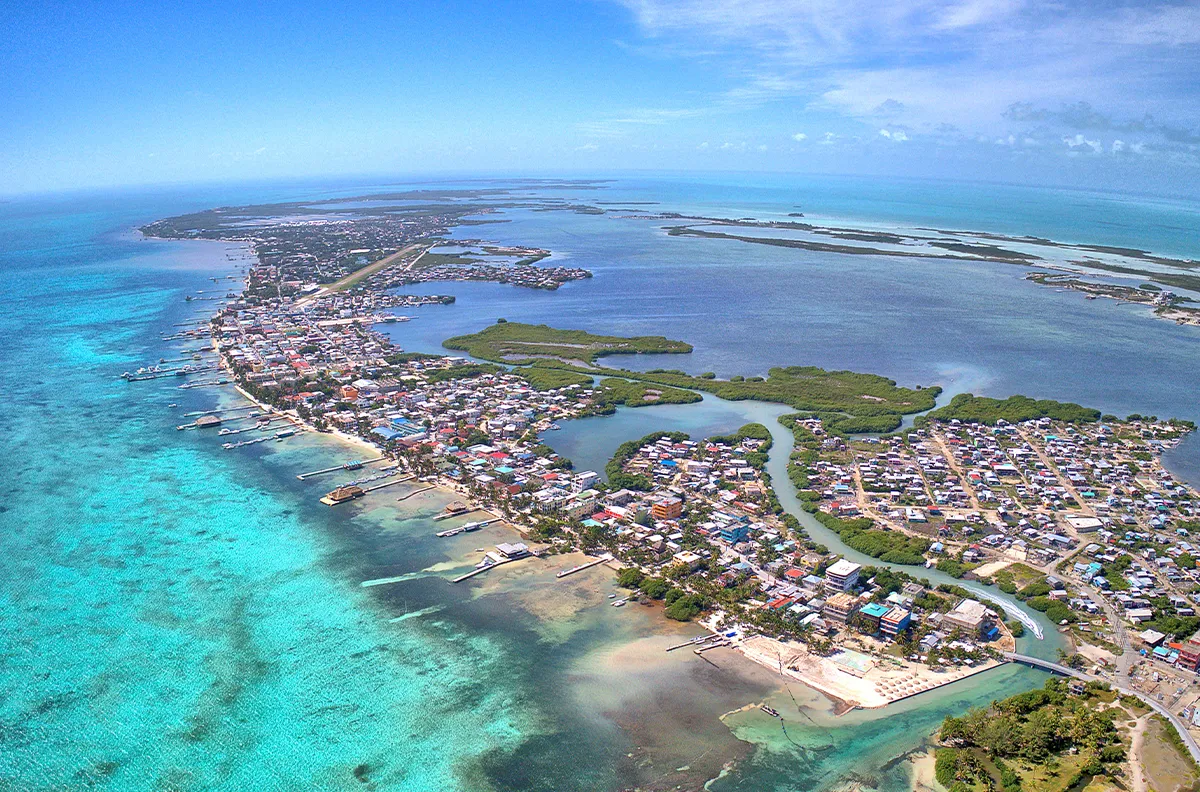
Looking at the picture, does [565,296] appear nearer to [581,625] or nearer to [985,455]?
[985,455]

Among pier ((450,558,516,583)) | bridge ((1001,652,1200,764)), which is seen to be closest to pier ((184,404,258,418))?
pier ((450,558,516,583))

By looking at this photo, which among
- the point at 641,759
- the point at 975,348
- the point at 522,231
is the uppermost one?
the point at 522,231

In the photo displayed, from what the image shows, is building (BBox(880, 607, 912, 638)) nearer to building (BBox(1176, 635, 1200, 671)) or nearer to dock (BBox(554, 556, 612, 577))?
building (BBox(1176, 635, 1200, 671))

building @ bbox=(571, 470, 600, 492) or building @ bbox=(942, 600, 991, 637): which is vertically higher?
building @ bbox=(571, 470, 600, 492)

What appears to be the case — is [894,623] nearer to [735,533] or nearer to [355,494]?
[735,533]

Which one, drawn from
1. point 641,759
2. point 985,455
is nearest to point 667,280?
point 985,455
